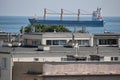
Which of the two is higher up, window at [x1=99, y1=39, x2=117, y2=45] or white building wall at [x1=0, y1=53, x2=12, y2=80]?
window at [x1=99, y1=39, x2=117, y2=45]

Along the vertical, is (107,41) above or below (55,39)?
below

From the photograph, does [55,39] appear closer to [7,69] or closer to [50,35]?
[50,35]

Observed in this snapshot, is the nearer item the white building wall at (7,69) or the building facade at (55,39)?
the white building wall at (7,69)

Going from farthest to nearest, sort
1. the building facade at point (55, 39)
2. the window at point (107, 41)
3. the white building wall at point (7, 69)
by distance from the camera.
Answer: the window at point (107, 41) < the building facade at point (55, 39) < the white building wall at point (7, 69)

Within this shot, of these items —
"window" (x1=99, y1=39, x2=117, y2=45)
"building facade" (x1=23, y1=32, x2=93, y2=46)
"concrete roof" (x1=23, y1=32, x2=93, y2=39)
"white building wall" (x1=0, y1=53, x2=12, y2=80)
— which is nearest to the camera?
"white building wall" (x1=0, y1=53, x2=12, y2=80)

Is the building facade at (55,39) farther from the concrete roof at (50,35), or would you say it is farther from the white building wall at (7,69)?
the white building wall at (7,69)

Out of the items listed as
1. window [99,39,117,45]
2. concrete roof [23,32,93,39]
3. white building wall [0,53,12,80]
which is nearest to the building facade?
concrete roof [23,32,93,39]

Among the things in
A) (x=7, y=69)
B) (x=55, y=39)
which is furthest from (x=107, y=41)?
(x=7, y=69)

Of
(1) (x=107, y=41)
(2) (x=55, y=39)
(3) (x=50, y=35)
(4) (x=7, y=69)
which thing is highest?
(3) (x=50, y=35)

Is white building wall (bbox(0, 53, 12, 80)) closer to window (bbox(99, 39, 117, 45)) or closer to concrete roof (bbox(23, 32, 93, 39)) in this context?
concrete roof (bbox(23, 32, 93, 39))

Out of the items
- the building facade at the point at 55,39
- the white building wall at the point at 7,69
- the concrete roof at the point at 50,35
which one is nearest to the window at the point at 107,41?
the building facade at the point at 55,39

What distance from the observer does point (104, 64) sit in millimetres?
25656

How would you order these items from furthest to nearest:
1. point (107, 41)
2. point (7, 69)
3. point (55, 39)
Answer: point (107, 41), point (55, 39), point (7, 69)

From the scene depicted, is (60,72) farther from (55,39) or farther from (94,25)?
(94,25)
